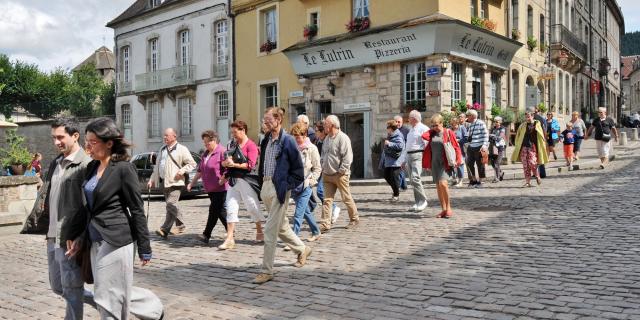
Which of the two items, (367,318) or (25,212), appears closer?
(367,318)

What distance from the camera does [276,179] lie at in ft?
18.9

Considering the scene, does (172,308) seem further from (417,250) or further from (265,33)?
(265,33)

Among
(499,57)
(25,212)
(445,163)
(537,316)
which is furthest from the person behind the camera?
A: (499,57)

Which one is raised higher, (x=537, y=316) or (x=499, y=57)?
(x=499, y=57)

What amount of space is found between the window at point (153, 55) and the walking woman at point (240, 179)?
77.0ft

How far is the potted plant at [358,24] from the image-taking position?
19469 millimetres

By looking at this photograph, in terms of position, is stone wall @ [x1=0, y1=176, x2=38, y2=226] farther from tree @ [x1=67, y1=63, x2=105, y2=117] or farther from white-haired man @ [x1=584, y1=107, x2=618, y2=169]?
tree @ [x1=67, y1=63, x2=105, y2=117]

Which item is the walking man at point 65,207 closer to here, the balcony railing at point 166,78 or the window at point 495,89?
the window at point 495,89

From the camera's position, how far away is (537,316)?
4.22 m

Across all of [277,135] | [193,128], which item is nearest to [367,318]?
[277,135]

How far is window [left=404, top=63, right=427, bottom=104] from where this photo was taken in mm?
18422

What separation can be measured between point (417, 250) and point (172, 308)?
3.08m

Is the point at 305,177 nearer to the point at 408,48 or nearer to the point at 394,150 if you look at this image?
the point at 394,150

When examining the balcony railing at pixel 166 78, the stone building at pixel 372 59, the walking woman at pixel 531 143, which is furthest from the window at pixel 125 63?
the walking woman at pixel 531 143
